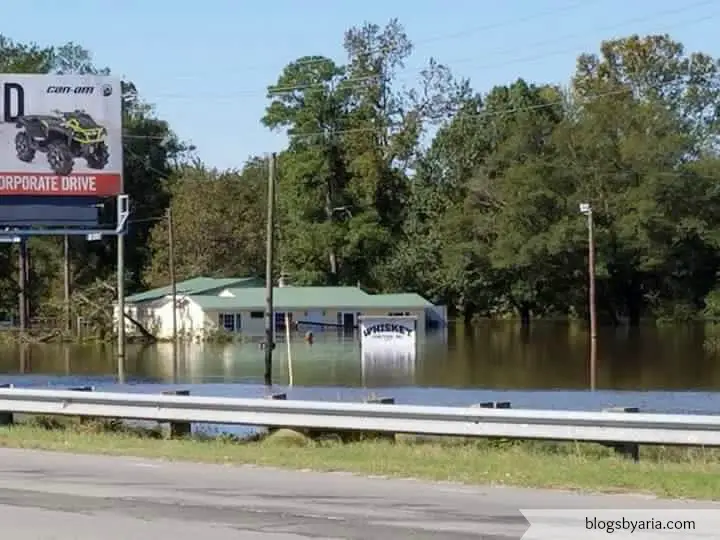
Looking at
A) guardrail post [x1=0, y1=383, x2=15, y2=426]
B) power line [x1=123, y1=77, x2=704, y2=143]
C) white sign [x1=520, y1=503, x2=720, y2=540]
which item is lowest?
white sign [x1=520, y1=503, x2=720, y2=540]

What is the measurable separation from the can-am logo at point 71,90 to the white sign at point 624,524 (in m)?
30.5

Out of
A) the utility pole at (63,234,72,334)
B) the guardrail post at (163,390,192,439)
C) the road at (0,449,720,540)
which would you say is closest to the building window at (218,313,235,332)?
the utility pole at (63,234,72,334)

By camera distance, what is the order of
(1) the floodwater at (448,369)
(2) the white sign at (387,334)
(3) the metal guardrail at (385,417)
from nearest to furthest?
(3) the metal guardrail at (385,417) → (1) the floodwater at (448,369) → (2) the white sign at (387,334)

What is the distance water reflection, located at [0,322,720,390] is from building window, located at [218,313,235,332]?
6280mm

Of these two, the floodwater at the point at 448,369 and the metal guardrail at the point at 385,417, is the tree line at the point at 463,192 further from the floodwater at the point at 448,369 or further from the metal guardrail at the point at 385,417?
the metal guardrail at the point at 385,417

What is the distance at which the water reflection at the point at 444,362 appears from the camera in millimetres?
46344

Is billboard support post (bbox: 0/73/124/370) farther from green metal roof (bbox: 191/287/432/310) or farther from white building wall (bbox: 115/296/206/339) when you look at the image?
white building wall (bbox: 115/296/206/339)

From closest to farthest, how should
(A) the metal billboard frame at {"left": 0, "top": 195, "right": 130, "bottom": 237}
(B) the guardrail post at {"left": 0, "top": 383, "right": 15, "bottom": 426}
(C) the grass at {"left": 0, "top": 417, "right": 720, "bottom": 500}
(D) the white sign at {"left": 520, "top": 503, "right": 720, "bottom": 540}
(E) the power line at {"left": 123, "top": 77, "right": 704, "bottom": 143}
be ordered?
(D) the white sign at {"left": 520, "top": 503, "right": 720, "bottom": 540}, (C) the grass at {"left": 0, "top": 417, "right": 720, "bottom": 500}, (B) the guardrail post at {"left": 0, "top": 383, "right": 15, "bottom": 426}, (A) the metal billboard frame at {"left": 0, "top": 195, "right": 130, "bottom": 237}, (E) the power line at {"left": 123, "top": 77, "right": 704, "bottom": 143}

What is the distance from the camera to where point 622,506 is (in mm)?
12805

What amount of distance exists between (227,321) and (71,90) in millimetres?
50865

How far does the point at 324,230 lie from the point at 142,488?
9274cm

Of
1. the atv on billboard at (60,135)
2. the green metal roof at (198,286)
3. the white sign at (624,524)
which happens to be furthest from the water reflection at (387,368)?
the white sign at (624,524)

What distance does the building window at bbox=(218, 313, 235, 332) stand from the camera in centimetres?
8931

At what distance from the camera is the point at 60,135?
40219 millimetres
